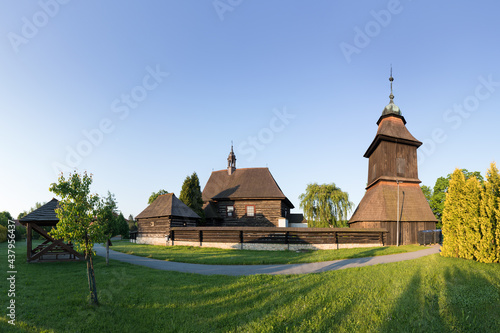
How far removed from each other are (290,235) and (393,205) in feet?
41.2

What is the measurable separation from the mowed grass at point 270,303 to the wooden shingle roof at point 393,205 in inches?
631

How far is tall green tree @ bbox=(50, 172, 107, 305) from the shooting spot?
259 inches

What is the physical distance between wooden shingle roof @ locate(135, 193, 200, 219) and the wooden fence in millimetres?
4897

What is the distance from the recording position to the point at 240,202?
109ft

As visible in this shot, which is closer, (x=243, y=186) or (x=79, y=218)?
(x=79, y=218)

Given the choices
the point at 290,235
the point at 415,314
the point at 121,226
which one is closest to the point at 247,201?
the point at 290,235

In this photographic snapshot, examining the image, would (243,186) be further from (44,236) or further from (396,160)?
(44,236)

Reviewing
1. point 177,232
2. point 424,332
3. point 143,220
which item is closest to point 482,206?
point 424,332

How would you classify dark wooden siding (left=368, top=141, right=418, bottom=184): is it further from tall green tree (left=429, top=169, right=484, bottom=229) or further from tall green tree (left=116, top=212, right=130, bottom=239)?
tall green tree (left=116, top=212, right=130, bottom=239)

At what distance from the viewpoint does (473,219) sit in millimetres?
10578

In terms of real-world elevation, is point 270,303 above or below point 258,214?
above

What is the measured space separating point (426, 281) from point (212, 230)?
1675cm

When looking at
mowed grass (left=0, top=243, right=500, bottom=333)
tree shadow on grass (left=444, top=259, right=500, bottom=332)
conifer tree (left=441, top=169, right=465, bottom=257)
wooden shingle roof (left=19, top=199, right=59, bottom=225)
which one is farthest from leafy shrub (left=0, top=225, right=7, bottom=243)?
conifer tree (left=441, top=169, right=465, bottom=257)

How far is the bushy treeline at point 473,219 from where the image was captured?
10.1 m
